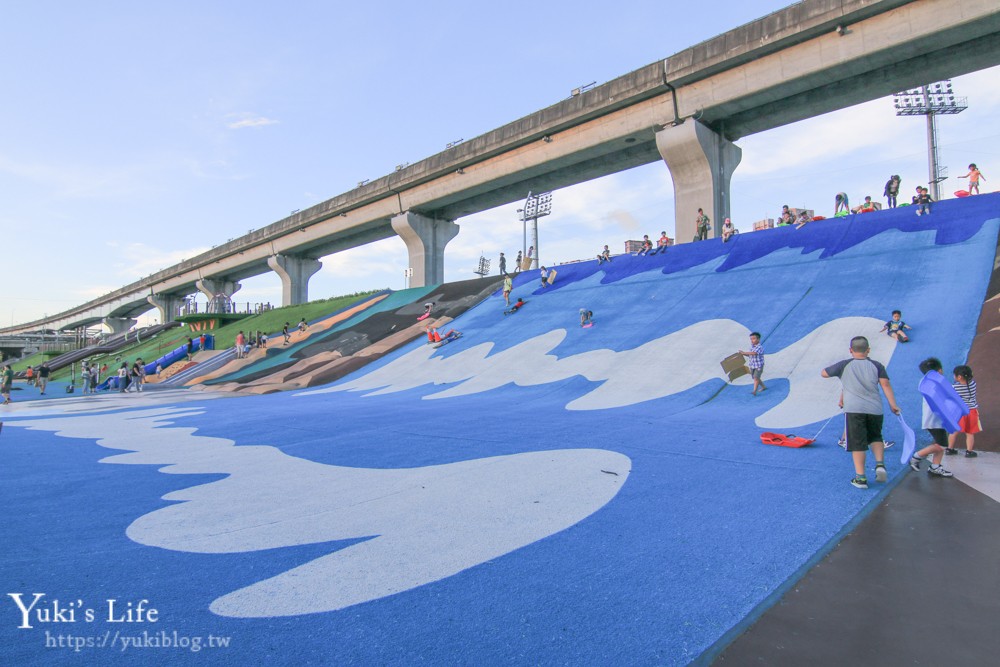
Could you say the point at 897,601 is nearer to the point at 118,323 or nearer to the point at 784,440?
the point at 784,440

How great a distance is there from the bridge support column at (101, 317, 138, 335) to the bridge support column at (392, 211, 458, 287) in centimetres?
7057

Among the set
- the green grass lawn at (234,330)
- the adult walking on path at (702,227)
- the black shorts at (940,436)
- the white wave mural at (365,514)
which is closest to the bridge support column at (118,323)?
the green grass lawn at (234,330)

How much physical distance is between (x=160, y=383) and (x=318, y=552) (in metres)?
27.8

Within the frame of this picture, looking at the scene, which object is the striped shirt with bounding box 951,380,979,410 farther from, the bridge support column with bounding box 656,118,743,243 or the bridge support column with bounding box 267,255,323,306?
the bridge support column with bounding box 267,255,323,306

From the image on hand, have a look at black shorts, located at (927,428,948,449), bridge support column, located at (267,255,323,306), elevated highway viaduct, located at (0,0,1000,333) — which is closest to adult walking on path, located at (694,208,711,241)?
elevated highway viaduct, located at (0,0,1000,333)

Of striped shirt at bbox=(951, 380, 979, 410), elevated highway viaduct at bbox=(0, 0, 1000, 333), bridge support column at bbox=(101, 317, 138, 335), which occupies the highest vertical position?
elevated highway viaduct at bbox=(0, 0, 1000, 333)

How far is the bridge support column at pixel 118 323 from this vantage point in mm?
84438

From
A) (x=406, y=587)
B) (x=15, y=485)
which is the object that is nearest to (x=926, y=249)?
(x=406, y=587)

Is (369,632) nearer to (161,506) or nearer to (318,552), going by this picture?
(318,552)

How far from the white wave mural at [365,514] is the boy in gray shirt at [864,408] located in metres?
2.34

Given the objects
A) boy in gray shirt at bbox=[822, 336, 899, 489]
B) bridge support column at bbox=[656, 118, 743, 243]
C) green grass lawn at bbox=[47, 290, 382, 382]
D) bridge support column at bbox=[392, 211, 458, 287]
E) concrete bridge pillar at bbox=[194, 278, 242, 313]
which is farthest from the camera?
concrete bridge pillar at bbox=[194, 278, 242, 313]

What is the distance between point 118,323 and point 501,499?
101794 mm

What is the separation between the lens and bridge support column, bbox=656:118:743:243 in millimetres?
22484

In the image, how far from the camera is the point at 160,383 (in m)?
26.8
